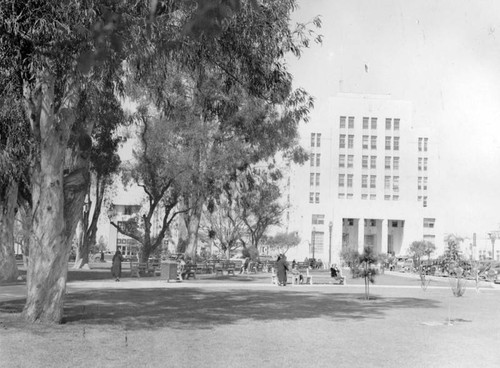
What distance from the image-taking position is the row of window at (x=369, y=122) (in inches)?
4082

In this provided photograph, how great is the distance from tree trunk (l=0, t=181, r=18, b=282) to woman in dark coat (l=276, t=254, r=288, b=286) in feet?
35.4

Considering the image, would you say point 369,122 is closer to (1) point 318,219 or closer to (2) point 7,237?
(1) point 318,219

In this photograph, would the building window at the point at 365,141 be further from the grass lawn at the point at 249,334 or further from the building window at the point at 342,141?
the grass lawn at the point at 249,334

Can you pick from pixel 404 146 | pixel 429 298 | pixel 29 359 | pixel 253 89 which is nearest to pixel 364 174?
pixel 404 146

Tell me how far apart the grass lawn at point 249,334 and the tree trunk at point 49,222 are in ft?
1.65

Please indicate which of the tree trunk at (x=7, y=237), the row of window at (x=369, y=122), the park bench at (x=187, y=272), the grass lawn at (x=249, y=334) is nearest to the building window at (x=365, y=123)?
the row of window at (x=369, y=122)

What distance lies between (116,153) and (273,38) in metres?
22.3

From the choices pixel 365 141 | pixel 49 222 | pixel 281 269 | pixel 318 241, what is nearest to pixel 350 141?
pixel 365 141

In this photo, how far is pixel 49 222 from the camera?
1358 centimetres

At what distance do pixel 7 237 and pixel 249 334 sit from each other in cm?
1849

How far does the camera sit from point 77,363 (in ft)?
30.3

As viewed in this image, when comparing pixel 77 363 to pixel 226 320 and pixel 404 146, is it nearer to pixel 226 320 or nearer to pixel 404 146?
pixel 226 320

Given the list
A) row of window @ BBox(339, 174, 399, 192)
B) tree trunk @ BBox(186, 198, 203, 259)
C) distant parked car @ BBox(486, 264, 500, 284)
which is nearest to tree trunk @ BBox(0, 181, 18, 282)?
tree trunk @ BBox(186, 198, 203, 259)

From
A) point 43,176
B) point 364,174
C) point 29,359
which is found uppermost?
point 364,174
